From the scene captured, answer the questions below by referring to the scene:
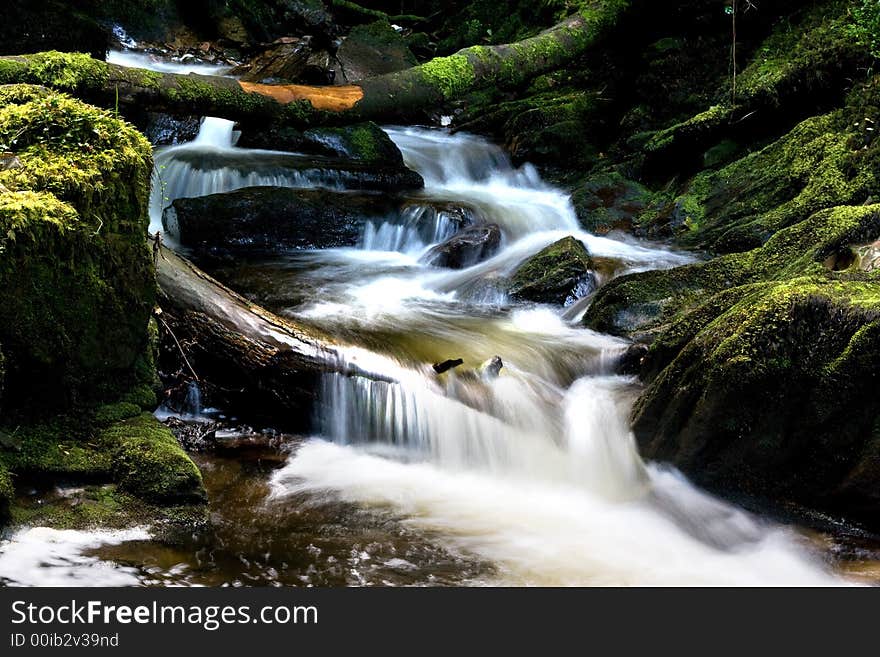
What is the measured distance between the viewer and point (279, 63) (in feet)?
42.5

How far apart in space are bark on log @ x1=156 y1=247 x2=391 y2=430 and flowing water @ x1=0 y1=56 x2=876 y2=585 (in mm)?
168

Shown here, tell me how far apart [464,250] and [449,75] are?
1819 millimetres

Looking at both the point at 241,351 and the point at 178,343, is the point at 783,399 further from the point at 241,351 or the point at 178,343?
the point at 178,343

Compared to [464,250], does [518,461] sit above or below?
below

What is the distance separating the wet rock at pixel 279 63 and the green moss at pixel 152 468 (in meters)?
8.65

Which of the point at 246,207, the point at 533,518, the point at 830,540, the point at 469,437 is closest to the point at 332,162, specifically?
the point at 246,207

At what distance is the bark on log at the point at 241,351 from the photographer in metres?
4.85

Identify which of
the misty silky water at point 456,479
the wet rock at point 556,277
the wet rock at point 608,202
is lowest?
the misty silky water at point 456,479

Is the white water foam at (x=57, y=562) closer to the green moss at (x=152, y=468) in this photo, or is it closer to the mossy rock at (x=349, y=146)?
the green moss at (x=152, y=468)

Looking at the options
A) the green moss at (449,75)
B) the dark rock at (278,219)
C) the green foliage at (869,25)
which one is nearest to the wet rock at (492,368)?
the dark rock at (278,219)

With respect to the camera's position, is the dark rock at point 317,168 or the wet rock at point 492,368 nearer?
the wet rock at point 492,368

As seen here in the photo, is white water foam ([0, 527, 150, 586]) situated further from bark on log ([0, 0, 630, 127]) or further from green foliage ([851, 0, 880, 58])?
green foliage ([851, 0, 880, 58])

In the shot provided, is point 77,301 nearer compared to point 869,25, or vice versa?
point 77,301

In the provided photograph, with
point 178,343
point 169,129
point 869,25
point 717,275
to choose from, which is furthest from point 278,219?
point 869,25
